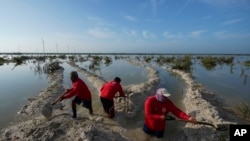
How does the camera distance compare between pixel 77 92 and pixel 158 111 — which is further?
pixel 77 92

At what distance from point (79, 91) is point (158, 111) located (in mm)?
2841

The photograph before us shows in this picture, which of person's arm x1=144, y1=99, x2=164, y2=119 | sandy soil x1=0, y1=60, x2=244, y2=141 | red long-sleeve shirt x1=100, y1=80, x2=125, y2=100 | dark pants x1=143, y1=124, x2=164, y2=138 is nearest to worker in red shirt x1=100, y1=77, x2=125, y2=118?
red long-sleeve shirt x1=100, y1=80, x2=125, y2=100

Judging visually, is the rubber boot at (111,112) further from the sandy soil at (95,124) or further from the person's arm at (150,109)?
the person's arm at (150,109)

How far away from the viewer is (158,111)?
652 centimetres

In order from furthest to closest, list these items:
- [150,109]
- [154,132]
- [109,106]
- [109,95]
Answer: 1. [109,106]
2. [109,95]
3. [154,132]
4. [150,109]

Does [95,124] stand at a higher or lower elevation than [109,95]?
lower

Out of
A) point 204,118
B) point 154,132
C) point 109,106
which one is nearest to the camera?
point 154,132

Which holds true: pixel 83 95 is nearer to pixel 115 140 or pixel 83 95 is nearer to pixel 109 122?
pixel 109 122

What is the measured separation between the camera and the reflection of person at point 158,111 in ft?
20.8

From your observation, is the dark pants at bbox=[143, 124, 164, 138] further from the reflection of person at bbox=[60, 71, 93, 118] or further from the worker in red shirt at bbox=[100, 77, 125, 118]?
the reflection of person at bbox=[60, 71, 93, 118]

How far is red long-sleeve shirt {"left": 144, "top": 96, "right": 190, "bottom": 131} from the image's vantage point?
6359 mm

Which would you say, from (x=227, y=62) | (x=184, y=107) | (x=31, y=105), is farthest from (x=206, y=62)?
(x=31, y=105)

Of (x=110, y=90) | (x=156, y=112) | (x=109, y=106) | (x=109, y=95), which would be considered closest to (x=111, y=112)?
(x=109, y=106)

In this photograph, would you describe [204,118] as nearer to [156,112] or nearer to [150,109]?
[156,112]
